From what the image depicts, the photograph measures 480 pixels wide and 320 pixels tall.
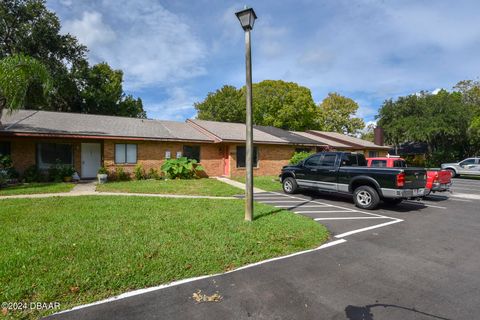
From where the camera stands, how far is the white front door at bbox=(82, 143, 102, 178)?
15.5 m

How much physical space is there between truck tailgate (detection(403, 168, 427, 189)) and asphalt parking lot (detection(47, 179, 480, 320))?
2.29m

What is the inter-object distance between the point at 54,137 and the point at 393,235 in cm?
1504

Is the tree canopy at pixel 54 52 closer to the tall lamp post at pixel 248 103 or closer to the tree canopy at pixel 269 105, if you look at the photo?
the tree canopy at pixel 269 105

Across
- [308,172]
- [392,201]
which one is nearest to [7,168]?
[308,172]

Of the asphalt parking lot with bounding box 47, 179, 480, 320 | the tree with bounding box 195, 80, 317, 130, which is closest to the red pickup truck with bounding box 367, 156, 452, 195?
the asphalt parking lot with bounding box 47, 179, 480, 320

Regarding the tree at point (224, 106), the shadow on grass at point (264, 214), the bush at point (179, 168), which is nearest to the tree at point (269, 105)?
the tree at point (224, 106)

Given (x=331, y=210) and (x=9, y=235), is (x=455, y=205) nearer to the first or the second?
(x=331, y=210)

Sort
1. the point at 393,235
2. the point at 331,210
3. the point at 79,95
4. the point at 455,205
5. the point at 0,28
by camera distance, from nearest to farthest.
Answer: the point at 393,235
the point at 331,210
the point at 455,205
the point at 0,28
the point at 79,95

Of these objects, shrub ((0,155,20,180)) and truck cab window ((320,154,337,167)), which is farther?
shrub ((0,155,20,180))

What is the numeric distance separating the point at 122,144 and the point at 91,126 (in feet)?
7.65

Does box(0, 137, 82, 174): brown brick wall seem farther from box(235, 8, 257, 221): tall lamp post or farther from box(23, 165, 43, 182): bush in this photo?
box(235, 8, 257, 221): tall lamp post

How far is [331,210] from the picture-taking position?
907 centimetres

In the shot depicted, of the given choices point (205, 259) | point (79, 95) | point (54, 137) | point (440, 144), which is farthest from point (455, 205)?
point (79, 95)

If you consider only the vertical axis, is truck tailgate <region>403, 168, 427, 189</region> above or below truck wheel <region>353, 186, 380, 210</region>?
above
